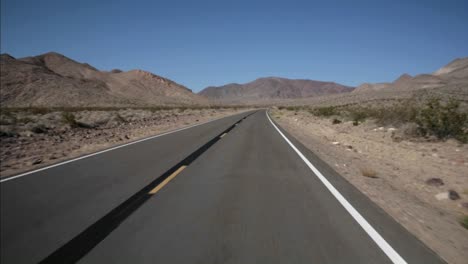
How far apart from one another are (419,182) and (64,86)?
310ft

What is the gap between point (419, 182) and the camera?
9.17 m

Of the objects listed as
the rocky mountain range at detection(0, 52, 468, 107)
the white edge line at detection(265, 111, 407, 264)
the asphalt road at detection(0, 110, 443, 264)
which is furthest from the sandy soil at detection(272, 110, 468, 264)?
the rocky mountain range at detection(0, 52, 468, 107)

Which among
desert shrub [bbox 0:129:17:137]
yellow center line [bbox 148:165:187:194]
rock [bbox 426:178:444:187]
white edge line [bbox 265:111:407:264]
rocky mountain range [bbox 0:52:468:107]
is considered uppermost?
rocky mountain range [bbox 0:52:468:107]

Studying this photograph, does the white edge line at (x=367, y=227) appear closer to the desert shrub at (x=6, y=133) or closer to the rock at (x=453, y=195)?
the rock at (x=453, y=195)

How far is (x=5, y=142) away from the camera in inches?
615

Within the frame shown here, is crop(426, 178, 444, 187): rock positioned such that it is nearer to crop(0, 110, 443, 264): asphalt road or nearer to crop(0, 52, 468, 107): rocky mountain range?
crop(0, 110, 443, 264): asphalt road

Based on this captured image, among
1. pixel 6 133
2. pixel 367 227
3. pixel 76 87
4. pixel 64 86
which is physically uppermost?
pixel 64 86

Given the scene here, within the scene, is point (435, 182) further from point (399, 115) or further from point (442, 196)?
point (399, 115)

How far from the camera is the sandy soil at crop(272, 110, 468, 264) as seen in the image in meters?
5.47

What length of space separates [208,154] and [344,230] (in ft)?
25.0

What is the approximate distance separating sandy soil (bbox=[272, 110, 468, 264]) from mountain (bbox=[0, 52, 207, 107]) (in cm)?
7638

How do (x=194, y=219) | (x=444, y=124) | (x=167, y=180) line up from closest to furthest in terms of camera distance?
(x=194, y=219) < (x=167, y=180) < (x=444, y=124)

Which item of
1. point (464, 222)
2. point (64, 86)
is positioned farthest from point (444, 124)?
point (64, 86)

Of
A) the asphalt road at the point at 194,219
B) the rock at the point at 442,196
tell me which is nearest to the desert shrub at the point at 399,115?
the rock at the point at 442,196
